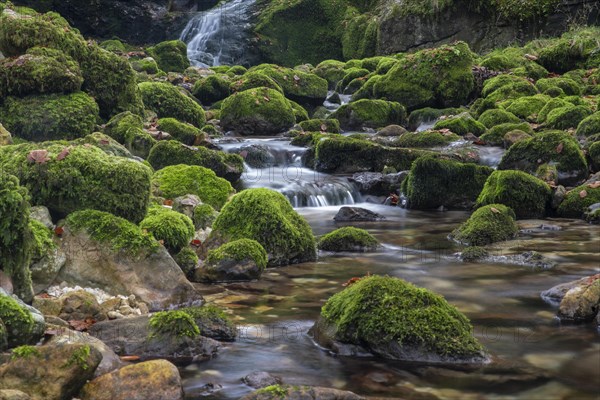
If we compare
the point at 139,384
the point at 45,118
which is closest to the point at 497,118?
the point at 45,118

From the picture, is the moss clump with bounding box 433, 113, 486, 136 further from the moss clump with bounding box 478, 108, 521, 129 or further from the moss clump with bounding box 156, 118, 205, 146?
the moss clump with bounding box 156, 118, 205, 146

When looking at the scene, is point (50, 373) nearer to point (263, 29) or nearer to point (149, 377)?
point (149, 377)

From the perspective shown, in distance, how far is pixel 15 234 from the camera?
18.0ft

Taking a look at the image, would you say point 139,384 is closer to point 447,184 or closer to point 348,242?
point 348,242

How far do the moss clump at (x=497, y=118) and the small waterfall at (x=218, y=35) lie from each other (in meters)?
17.3

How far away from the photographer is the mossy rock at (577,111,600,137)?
14837mm

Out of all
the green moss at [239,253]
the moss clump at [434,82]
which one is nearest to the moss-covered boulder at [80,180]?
the green moss at [239,253]

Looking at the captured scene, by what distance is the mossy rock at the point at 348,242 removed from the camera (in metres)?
9.50

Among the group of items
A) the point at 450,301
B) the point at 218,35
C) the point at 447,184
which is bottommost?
the point at 450,301

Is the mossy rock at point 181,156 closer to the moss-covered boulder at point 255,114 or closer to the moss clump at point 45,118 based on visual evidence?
the moss clump at point 45,118

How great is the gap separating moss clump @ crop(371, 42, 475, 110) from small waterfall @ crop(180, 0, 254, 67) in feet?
44.2

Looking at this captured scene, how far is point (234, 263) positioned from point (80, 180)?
1.85m

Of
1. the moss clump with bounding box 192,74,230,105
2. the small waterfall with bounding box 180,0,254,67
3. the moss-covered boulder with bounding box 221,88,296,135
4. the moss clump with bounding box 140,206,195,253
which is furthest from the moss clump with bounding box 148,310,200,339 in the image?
the small waterfall with bounding box 180,0,254,67

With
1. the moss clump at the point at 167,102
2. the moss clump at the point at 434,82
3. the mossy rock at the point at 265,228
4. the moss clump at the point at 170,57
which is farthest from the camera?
the moss clump at the point at 170,57
